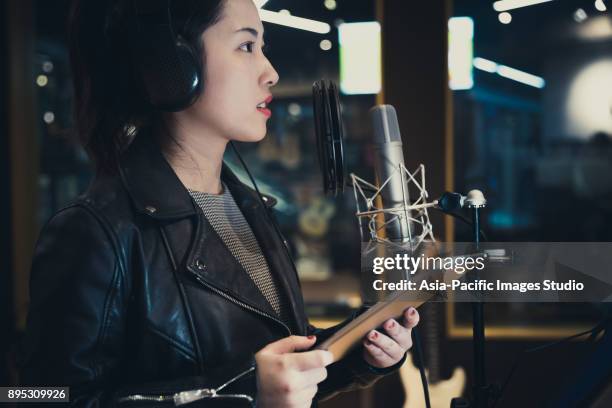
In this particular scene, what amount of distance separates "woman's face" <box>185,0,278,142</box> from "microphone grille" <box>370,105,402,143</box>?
0.22 m

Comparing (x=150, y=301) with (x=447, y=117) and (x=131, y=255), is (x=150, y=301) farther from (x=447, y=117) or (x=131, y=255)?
(x=447, y=117)

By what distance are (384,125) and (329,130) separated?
0.08 metres

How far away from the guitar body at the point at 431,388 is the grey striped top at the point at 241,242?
Answer: 1.34 m

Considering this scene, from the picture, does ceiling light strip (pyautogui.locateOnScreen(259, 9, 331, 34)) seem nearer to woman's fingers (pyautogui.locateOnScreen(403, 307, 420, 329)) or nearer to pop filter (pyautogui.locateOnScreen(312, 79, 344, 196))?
pop filter (pyautogui.locateOnScreen(312, 79, 344, 196))

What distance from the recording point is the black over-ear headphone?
902mm

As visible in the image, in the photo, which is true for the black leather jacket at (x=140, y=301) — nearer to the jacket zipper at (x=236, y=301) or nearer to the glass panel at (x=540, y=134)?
the jacket zipper at (x=236, y=301)

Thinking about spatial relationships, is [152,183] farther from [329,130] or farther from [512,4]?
[512,4]

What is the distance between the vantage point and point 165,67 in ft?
2.97

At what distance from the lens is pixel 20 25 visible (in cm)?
289

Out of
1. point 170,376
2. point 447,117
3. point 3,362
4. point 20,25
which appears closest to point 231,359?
point 170,376

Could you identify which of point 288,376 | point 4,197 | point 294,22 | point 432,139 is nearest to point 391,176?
point 288,376

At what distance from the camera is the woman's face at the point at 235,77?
980 mm

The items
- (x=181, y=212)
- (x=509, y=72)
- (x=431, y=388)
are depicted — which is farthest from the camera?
(x=509, y=72)

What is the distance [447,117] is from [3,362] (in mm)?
2203
